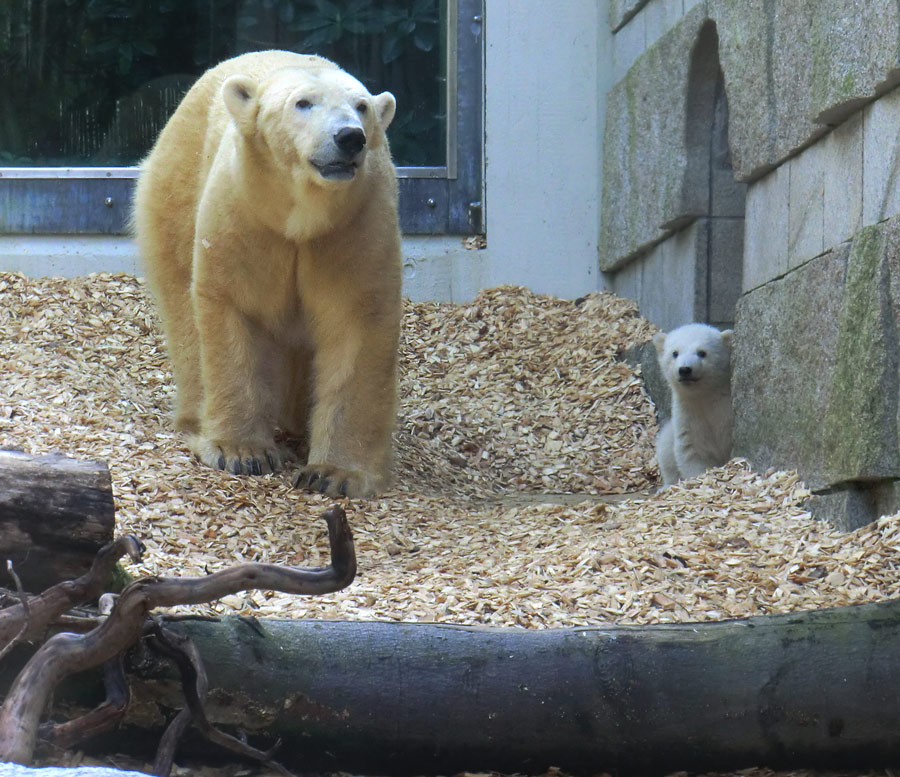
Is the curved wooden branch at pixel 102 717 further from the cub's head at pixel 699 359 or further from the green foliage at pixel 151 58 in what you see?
the green foliage at pixel 151 58

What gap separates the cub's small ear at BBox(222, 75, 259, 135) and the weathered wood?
2162mm

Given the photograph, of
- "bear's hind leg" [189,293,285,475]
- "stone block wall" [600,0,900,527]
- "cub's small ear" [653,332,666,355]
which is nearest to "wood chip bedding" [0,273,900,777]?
"bear's hind leg" [189,293,285,475]

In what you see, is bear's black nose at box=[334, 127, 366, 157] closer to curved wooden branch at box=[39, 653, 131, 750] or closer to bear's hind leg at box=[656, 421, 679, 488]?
bear's hind leg at box=[656, 421, 679, 488]

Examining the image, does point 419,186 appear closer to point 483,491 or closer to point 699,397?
point 483,491

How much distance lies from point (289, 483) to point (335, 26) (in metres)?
3.32

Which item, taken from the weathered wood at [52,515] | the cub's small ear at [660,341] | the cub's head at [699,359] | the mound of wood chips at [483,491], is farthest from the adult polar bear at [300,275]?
the weathered wood at [52,515]

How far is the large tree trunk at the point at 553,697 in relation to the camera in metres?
2.35

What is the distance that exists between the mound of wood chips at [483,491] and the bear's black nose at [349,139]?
1155 mm

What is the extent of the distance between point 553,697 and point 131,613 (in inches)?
31.8

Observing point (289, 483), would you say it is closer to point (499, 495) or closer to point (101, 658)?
point (499, 495)

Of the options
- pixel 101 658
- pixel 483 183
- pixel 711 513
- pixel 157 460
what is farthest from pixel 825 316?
pixel 483 183

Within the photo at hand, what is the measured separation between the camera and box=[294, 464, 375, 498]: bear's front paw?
14.2 feet

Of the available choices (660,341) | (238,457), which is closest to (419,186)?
(660,341)

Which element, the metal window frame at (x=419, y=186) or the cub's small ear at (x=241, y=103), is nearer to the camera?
the cub's small ear at (x=241, y=103)
